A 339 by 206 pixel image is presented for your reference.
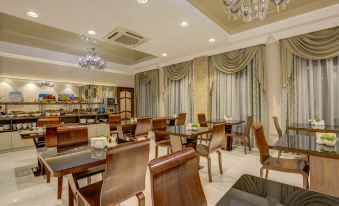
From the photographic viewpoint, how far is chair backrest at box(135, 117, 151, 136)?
4.14m

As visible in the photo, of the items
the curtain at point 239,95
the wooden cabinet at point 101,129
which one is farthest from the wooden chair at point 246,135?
the wooden cabinet at point 101,129

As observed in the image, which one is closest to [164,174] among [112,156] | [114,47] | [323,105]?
[112,156]

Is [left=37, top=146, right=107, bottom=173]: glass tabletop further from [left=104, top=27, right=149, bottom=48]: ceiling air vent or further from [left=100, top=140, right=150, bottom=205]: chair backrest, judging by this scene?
[left=104, top=27, right=149, bottom=48]: ceiling air vent

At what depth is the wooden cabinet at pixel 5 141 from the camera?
15.3ft

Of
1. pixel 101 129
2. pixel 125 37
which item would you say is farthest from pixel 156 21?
pixel 101 129

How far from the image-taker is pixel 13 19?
4.12 meters

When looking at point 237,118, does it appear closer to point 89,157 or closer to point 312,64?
point 312,64

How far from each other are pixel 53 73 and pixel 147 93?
344cm

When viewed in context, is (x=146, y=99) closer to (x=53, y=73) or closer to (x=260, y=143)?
(x=53, y=73)

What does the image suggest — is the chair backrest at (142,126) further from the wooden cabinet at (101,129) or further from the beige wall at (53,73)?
the beige wall at (53,73)

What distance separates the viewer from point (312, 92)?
3824 mm

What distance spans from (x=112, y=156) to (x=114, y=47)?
18.4ft

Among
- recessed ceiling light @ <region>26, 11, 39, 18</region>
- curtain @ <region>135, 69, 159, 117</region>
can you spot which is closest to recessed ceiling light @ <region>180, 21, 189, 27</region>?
recessed ceiling light @ <region>26, 11, 39, 18</region>

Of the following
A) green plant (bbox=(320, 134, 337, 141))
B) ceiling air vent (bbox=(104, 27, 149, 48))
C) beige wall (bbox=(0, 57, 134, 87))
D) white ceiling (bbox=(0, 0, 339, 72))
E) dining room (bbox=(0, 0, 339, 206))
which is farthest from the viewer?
beige wall (bbox=(0, 57, 134, 87))
